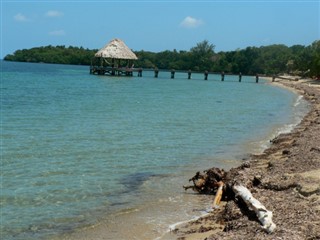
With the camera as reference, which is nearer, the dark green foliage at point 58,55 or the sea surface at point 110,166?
the sea surface at point 110,166

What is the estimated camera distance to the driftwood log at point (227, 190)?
651 cm

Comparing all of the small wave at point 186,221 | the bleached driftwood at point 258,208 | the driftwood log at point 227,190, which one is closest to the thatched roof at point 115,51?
the driftwood log at point 227,190

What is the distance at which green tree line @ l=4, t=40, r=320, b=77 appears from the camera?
116 metres

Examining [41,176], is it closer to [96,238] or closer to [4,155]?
[4,155]

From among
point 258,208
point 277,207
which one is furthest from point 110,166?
point 258,208

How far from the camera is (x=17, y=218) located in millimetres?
8211

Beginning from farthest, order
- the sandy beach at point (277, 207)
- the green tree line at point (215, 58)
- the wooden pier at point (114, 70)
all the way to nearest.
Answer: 1. the green tree line at point (215, 58)
2. the wooden pier at point (114, 70)
3. the sandy beach at point (277, 207)

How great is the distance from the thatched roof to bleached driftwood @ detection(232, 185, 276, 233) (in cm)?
6124

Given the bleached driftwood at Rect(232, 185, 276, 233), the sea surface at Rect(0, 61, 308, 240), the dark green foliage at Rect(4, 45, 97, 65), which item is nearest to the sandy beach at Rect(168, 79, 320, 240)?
the bleached driftwood at Rect(232, 185, 276, 233)

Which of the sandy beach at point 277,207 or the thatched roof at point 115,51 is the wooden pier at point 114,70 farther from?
the sandy beach at point 277,207

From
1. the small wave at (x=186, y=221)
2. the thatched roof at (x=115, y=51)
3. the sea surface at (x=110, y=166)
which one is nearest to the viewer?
the small wave at (x=186, y=221)

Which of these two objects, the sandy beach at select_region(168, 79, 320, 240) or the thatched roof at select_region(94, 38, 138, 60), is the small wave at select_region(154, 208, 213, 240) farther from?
the thatched roof at select_region(94, 38, 138, 60)

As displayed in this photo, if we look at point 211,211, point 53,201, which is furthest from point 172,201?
point 53,201

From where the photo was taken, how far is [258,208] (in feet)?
22.4
